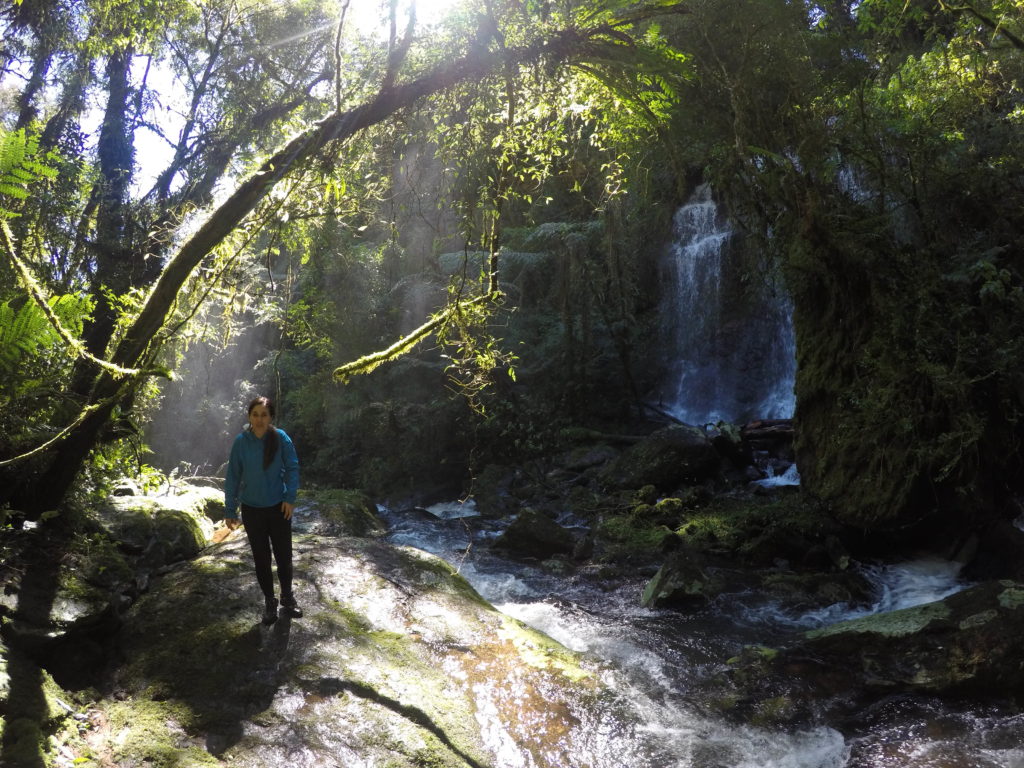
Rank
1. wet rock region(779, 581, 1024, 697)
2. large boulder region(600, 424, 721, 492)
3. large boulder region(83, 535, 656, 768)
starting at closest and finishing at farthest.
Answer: large boulder region(83, 535, 656, 768) → wet rock region(779, 581, 1024, 697) → large boulder region(600, 424, 721, 492)

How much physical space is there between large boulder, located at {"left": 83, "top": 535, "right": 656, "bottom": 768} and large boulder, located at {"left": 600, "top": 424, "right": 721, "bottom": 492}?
8001 millimetres

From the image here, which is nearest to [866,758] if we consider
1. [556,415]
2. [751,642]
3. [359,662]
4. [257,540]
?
[751,642]

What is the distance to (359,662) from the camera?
181 inches

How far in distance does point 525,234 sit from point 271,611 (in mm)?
14757

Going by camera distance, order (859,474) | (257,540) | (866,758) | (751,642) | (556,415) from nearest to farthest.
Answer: (866,758), (257,540), (751,642), (859,474), (556,415)

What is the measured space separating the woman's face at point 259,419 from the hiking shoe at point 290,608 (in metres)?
1.30

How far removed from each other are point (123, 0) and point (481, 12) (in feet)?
14.4

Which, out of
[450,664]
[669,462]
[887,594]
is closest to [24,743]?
[450,664]

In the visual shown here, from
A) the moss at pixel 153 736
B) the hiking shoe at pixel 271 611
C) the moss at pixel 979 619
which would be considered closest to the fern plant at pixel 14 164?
the moss at pixel 153 736

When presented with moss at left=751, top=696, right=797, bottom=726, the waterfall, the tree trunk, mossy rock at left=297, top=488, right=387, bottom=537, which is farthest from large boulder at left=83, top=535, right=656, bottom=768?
the waterfall

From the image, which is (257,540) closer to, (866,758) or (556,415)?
(866,758)

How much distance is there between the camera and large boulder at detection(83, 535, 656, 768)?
12.3 ft

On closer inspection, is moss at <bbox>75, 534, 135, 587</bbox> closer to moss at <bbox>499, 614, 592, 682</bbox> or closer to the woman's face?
the woman's face

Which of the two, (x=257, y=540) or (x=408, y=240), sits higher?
(x=408, y=240)
